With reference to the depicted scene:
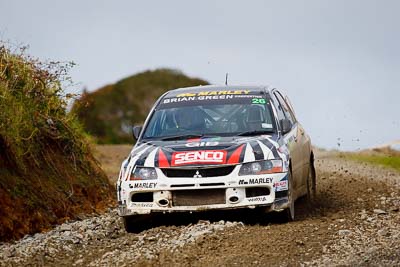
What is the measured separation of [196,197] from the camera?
12.5 metres

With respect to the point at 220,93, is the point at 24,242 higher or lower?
lower

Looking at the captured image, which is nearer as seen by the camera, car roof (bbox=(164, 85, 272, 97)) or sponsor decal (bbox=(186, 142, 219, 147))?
sponsor decal (bbox=(186, 142, 219, 147))

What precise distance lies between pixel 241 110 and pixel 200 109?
495 millimetres

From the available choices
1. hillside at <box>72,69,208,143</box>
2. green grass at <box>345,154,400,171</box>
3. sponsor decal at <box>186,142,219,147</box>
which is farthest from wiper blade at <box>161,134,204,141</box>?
hillside at <box>72,69,208,143</box>

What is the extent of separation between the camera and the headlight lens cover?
41.2 feet

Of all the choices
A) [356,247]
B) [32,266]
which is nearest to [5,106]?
[32,266]

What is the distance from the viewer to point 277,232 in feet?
38.5

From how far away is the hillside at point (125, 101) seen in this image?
4353 centimetres

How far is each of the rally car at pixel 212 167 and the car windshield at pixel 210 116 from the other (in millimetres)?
12

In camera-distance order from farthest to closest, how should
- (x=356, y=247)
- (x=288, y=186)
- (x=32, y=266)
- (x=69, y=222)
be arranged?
(x=69, y=222) < (x=288, y=186) < (x=32, y=266) < (x=356, y=247)

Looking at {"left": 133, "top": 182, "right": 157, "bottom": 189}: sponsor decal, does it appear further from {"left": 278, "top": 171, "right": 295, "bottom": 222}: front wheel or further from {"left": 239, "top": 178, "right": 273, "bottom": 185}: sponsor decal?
{"left": 278, "top": 171, "right": 295, "bottom": 222}: front wheel

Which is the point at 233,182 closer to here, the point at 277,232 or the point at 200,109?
the point at 277,232

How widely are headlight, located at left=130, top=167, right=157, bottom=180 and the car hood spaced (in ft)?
0.19

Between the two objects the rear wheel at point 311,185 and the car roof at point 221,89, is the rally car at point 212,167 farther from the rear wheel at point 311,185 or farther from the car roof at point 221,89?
the rear wheel at point 311,185
